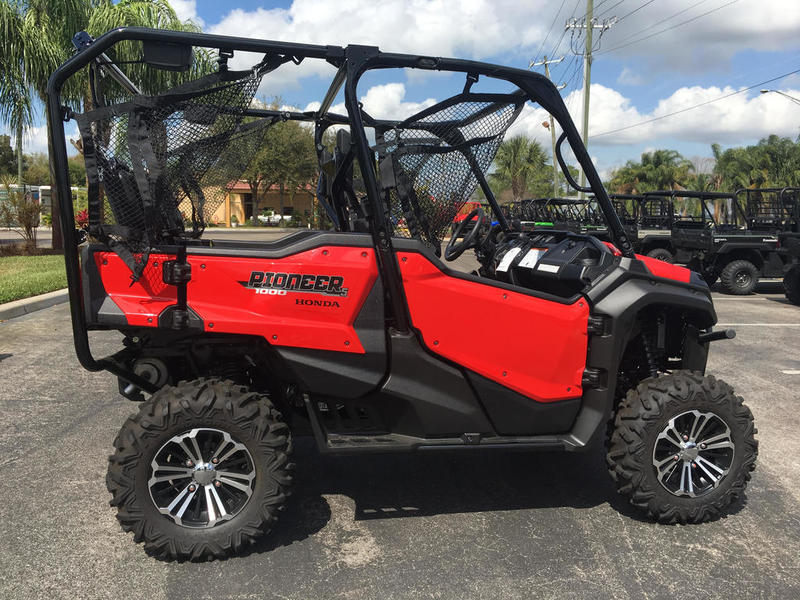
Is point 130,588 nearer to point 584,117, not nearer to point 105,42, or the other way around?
point 105,42

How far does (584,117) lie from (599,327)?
25861 mm

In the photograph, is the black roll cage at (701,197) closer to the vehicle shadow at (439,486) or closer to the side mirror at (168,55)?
the vehicle shadow at (439,486)

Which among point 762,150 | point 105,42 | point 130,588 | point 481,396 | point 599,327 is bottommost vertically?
point 130,588

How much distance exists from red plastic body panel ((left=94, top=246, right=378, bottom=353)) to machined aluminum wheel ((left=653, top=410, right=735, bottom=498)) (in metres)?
1.70

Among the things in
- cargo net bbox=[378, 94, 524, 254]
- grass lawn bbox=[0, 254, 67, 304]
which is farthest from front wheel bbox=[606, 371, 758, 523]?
grass lawn bbox=[0, 254, 67, 304]

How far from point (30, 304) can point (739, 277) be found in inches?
491

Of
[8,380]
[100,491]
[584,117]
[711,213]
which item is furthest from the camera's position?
[584,117]

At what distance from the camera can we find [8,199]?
15961 mm

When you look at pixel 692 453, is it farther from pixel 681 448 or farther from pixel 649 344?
pixel 649 344

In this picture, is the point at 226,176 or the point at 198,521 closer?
the point at 198,521

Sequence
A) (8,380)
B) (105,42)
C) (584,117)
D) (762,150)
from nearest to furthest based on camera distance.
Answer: (105,42) < (8,380) < (584,117) < (762,150)

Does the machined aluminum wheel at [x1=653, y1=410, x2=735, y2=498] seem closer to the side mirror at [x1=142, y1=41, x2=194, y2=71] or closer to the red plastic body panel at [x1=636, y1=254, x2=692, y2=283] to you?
the red plastic body panel at [x1=636, y1=254, x2=692, y2=283]

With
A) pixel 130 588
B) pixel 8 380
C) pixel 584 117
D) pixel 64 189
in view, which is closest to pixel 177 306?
pixel 64 189

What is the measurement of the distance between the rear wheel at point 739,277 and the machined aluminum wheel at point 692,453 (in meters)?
10.7
